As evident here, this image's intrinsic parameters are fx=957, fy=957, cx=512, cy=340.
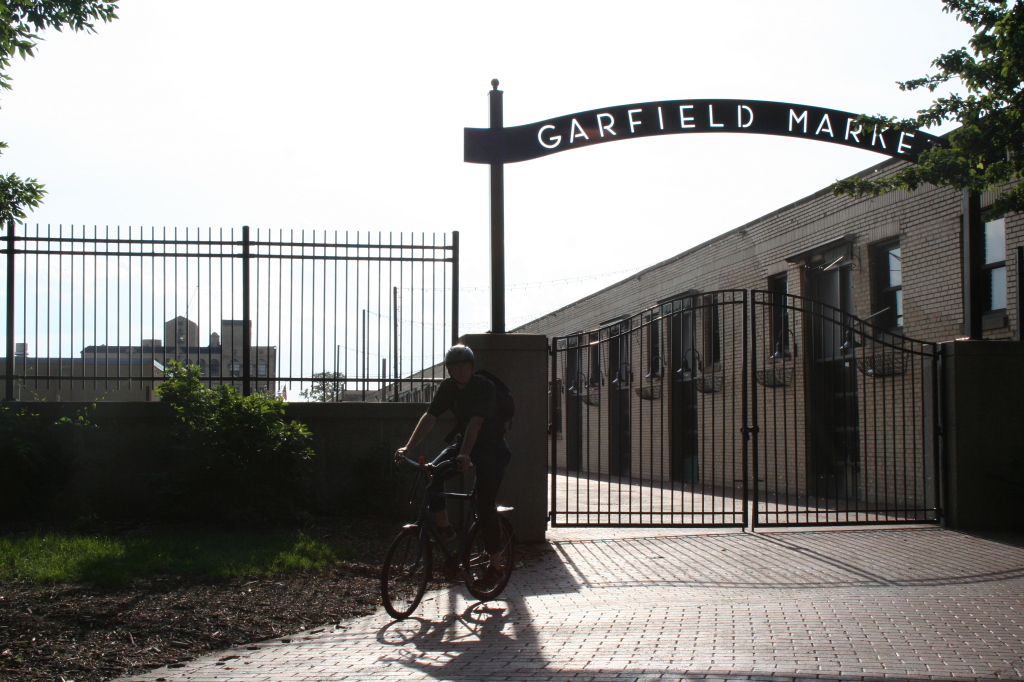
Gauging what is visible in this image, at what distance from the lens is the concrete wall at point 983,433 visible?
11.1 m

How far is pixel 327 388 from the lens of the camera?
10828 millimetres

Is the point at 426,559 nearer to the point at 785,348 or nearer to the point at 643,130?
the point at 643,130

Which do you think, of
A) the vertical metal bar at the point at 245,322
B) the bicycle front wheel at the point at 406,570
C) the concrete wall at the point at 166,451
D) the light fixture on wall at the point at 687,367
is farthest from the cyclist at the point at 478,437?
the light fixture on wall at the point at 687,367

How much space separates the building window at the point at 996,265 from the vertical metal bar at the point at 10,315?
13027 millimetres

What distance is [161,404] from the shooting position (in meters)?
10.5

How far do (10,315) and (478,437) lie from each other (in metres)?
6.23

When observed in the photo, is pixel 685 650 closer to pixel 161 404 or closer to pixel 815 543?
pixel 815 543

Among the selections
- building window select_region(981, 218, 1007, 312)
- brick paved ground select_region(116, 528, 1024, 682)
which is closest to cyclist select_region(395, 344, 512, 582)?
brick paved ground select_region(116, 528, 1024, 682)

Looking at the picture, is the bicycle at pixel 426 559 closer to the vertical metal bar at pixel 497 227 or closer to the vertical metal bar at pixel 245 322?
the vertical metal bar at pixel 497 227

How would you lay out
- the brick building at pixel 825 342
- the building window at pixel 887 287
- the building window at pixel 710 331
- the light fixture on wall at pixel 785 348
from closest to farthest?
the brick building at pixel 825 342, the building window at pixel 887 287, the light fixture on wall at pixel 785 348, the building window at pixel 710 331

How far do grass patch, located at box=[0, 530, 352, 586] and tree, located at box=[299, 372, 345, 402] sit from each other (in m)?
1.93

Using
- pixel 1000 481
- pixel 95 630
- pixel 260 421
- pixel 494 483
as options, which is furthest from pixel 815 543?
pixel 95 630

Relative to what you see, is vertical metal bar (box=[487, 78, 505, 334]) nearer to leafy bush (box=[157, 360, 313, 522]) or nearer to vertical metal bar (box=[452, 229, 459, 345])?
vertical metal bar (box=[452, 229, 459, 345])

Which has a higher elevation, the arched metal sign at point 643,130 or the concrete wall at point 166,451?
the arched metal sign at point 643,130
